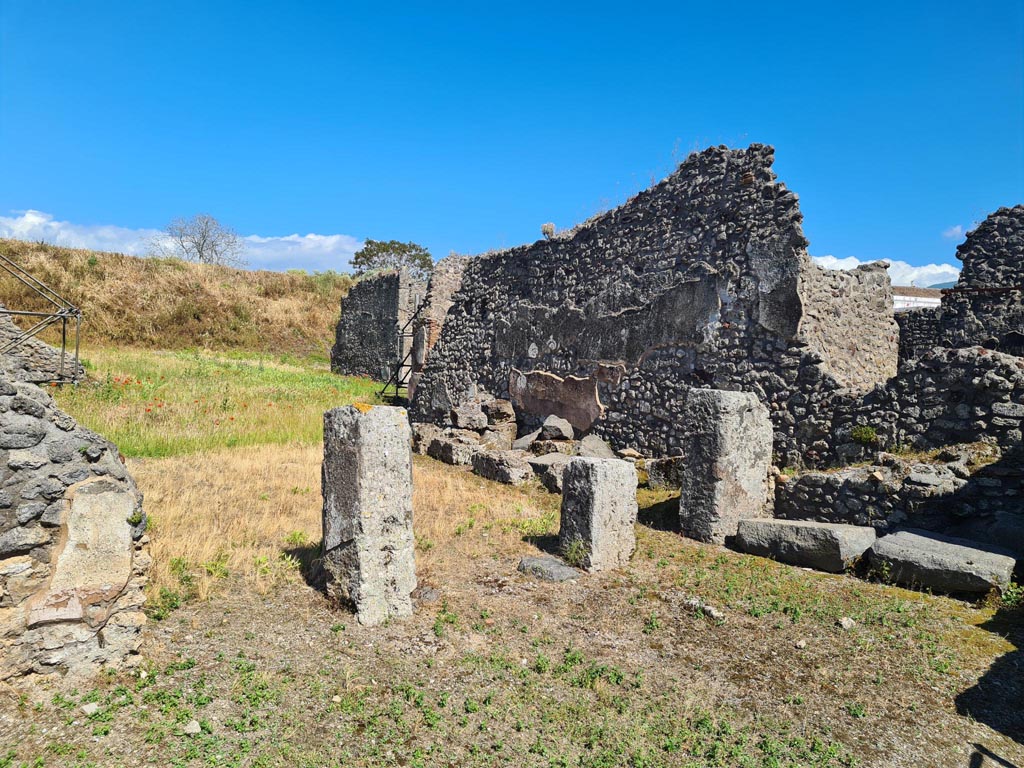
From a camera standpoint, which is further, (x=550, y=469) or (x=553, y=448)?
(x=553, y=448)

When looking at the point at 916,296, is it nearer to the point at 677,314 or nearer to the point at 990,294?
the point at 990,294

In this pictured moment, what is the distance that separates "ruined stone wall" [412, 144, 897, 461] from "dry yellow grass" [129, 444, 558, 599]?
309 cm

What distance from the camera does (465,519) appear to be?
8219 millimetres

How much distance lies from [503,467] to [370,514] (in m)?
5.46

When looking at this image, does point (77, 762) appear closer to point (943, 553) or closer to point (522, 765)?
point (522, 765)

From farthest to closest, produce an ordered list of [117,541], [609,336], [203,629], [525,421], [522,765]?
[525,421], [609,336], [203,629], [117,541], [522,765]

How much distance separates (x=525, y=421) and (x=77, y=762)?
1108cm

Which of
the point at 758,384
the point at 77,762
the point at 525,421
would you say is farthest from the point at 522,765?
the point at 525,421

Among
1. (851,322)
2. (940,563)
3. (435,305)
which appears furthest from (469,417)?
(940,563)

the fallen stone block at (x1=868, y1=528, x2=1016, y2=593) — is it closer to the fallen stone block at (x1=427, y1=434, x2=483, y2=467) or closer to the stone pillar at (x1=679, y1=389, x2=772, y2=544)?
the stone pillar at (x1=679, y1=389, x2=772, y2=544)

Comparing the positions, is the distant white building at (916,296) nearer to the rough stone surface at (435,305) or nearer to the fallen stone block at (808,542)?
the rough stone surface at (435,305)

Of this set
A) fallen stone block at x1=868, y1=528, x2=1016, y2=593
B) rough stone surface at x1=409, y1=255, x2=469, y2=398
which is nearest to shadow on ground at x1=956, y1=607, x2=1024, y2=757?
fallen stone block at x1=868, y1=528, x2=1016, y2=593

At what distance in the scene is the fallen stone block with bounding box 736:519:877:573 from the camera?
654cm

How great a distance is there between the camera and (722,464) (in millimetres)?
7695
